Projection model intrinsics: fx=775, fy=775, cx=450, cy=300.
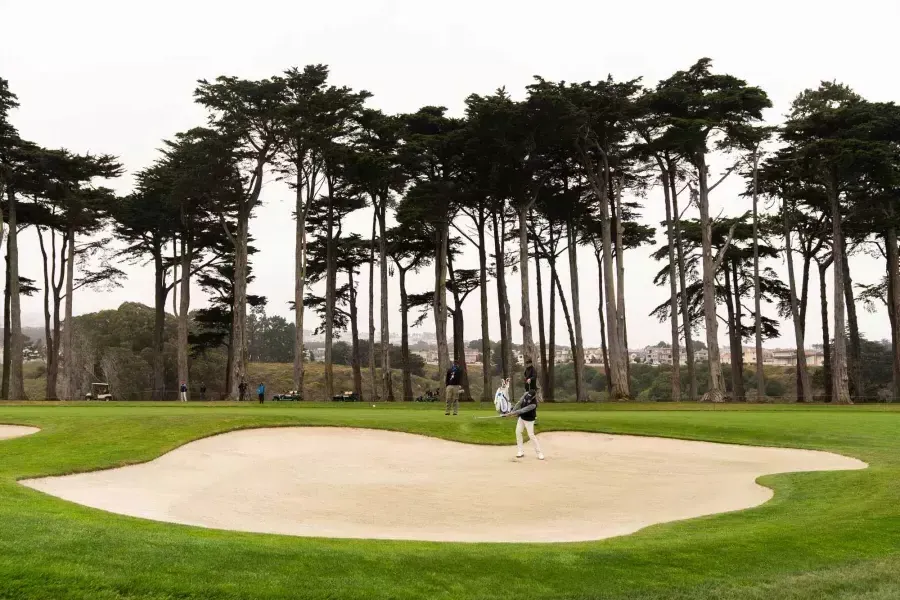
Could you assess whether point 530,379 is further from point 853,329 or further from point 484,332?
point 853,329

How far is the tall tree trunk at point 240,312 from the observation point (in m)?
44.8

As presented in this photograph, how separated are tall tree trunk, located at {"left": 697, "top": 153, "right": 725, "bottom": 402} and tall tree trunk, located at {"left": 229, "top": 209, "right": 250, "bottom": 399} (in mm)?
26470

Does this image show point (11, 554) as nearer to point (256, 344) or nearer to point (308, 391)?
point (308, 391)

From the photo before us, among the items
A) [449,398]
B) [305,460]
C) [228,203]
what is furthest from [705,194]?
[305,460]

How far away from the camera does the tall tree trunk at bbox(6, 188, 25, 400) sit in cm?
4656

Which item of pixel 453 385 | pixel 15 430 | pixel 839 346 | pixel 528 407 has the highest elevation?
pixel 839 346

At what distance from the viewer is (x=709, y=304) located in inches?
1724

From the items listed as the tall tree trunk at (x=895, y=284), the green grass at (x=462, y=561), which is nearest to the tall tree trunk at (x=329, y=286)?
the green grass at (x=462, y=561)

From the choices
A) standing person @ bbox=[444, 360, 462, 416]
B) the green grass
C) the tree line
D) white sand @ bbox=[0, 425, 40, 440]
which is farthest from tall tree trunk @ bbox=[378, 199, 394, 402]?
the green grass

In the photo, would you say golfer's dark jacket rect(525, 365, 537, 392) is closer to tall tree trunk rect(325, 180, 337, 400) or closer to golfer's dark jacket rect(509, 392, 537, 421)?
golfer's dark jacket rect(509, 392, 537, 421)

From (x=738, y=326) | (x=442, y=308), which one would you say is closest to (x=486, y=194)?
(x=442, y=308)

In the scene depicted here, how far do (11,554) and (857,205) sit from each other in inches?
2028

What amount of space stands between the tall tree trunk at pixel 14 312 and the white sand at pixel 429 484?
33106mm

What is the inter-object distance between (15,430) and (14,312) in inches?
1197
